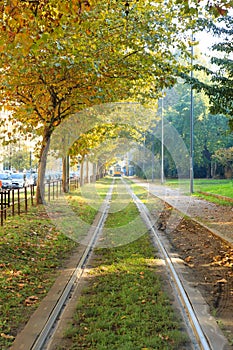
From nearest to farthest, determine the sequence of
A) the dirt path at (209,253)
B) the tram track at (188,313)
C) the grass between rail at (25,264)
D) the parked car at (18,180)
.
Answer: the tram track at (188,313) → the grass between rail at (25,264) → the dirt path at (209,253) → the parked car at (18,180)

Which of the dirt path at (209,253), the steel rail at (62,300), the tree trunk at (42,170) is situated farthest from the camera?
the tree trunk at (42,170)

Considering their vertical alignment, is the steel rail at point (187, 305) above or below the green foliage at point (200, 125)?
below

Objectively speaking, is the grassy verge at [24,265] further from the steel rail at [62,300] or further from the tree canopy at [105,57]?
the tree canopy at [105,57]

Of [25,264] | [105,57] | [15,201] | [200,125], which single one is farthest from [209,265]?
[200,125]

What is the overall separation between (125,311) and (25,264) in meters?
3.85

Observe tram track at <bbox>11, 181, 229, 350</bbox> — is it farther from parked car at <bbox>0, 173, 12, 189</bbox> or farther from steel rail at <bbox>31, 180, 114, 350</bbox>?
parked car at <bbox>0, 173, 12, 189</bbox>

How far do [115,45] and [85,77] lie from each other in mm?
1519

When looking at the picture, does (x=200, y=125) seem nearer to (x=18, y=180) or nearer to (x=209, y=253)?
(x=18, y=180)

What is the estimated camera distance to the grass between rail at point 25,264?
269 inches

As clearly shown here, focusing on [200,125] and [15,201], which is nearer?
[15,201]

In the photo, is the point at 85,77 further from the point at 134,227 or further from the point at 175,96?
the point at 175,96

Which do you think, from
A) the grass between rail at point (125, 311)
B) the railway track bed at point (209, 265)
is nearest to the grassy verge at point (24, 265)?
the grass between rail at point (125, 311)

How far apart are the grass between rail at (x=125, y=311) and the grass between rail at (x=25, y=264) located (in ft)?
2.62

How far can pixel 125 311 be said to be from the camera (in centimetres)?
683
